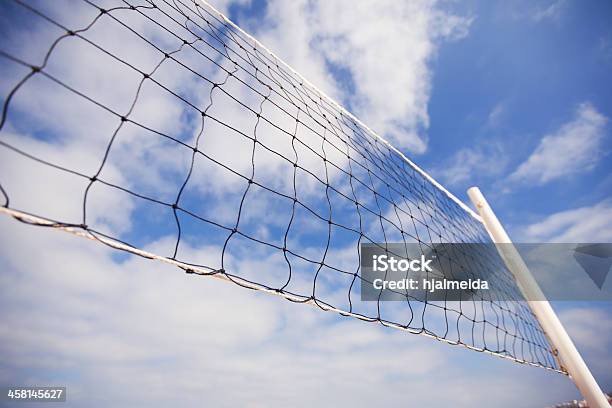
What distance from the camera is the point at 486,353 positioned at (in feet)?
8.30

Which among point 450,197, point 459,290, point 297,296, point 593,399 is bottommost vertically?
point 593,399

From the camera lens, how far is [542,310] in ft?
10.5

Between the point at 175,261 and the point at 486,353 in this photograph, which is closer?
the point at 175,261

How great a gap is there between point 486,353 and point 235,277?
7.53ft

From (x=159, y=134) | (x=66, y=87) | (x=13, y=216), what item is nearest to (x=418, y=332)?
(x=159, y=134)

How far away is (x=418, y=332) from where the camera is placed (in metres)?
2.09

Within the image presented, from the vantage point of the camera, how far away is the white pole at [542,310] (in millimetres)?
2912

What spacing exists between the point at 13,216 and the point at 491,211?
4207 millimetres

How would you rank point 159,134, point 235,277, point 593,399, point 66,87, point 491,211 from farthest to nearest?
point 491,211 < point 593,399 < point 159,134 < point 235,277 < point 66,87

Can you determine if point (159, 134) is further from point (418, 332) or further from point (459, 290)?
point (459, 290)

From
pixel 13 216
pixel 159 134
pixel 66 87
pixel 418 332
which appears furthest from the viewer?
pixel 418 332

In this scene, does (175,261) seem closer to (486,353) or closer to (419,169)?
(486,353)

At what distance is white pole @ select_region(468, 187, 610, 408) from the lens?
2.91 metres

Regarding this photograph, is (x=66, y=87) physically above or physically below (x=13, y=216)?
above
